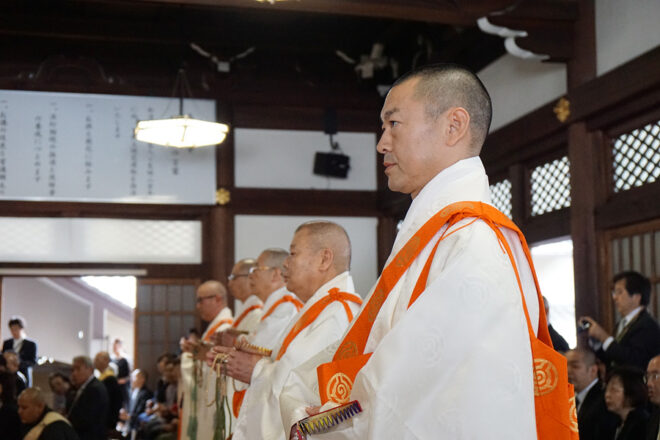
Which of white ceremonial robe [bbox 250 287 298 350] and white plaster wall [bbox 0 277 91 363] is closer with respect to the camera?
white ceremonial robe [bbox 250 287 298 350]

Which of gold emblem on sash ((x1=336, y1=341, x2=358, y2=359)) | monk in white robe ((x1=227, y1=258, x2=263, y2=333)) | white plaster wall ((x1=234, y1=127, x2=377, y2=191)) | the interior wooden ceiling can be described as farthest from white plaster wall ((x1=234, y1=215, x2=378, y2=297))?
gold emblem on sash ((x1=336, y1=341, x2=358, y2=359))

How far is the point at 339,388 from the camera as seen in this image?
62.5 inches

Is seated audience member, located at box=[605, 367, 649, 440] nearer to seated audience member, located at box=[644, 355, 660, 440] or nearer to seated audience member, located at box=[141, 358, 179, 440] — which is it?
seated audience member, located at box=[644, 355, 660, 440]

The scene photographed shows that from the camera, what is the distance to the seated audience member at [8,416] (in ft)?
17.9

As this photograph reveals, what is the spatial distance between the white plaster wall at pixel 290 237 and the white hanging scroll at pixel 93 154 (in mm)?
455

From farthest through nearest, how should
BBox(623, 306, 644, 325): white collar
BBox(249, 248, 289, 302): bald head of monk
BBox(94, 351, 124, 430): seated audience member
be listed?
1. BBox(94, 351, 124, 430): seated audience member
2. BBox(249, 248, 289, 302): bald head of monk
3. BBox(623, 306, 644, 325): white collar

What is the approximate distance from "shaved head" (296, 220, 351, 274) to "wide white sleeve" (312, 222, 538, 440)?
5.65 ft

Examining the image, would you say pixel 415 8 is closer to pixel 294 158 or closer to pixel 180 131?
pixel 180 131

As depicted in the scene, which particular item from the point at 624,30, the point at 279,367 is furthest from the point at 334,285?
the point at 624,30

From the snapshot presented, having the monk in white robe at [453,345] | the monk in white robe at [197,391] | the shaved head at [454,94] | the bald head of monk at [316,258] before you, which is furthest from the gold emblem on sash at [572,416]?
the monk in white robe at [197,391]

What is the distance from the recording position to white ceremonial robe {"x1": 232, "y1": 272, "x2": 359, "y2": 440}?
9.52 ft

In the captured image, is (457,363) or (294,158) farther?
(294,158)

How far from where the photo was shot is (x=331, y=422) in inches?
59.2

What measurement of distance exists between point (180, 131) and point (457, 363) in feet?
18.0
